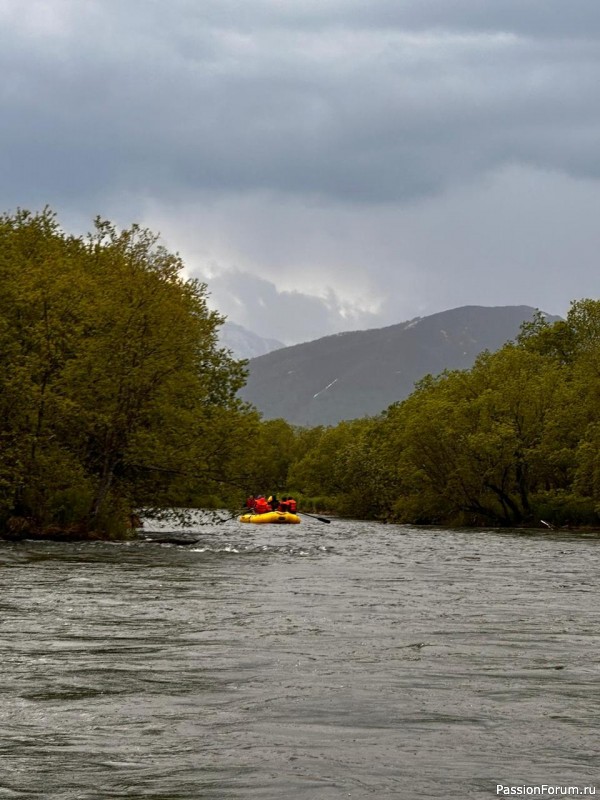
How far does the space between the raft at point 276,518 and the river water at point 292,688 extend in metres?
46.6

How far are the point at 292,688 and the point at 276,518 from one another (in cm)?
6107

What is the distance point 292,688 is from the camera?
489 inches

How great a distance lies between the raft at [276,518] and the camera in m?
72.6

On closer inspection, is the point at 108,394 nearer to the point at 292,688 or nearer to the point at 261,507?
the point at 292,688

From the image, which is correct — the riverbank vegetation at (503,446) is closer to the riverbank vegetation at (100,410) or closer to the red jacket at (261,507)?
the red jacket at (261,507)

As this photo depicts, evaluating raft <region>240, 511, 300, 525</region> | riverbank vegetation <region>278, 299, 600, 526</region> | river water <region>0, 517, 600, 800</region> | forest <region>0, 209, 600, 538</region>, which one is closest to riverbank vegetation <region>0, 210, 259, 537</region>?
forest <region>0, 209, 600, 538</region>

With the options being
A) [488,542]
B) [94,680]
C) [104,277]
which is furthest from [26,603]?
[488,542]

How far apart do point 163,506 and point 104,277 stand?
10596mm

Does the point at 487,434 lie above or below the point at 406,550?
above

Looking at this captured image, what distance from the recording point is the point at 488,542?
50500 mm

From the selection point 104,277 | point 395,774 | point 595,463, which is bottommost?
point 395,774

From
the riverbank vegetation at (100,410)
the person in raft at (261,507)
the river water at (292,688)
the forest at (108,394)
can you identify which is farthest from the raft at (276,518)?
the river water at (292,688)

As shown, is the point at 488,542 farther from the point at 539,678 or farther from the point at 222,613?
the point at 539,678

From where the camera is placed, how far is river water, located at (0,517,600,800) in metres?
8.87
